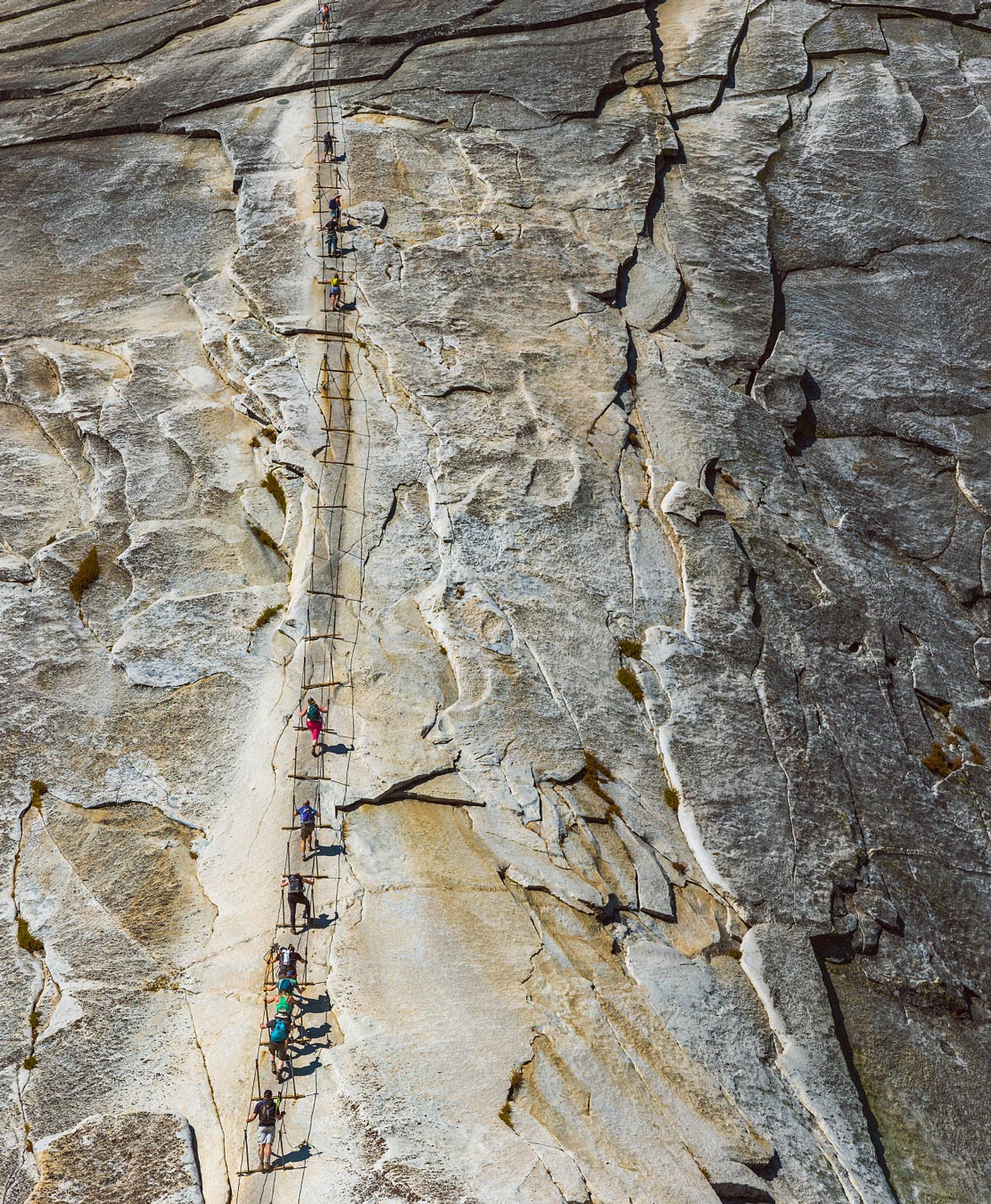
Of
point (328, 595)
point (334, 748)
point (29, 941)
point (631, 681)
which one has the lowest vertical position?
point (29, 941)

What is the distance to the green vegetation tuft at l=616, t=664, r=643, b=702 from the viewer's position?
2108 cm

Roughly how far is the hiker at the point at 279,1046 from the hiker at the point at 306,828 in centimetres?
294

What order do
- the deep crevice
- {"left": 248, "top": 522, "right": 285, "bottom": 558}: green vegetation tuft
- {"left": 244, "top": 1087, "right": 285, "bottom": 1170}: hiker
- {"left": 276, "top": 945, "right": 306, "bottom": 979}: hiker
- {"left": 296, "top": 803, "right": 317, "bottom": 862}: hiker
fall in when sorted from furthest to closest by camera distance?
{"left": 248, "top": 522, "right": 285, "bottom": 558}: green vegetation tuft, {"left": 296, "top": 803, "right": 317, "bottom": 862}: hiker, the deep crevice, {"left": 276, "top": 945, "right": 306, "bottom": 979}: hiker, {"left": 244, "top": 1087, "right": 285, "bottom": 1170}: hiker

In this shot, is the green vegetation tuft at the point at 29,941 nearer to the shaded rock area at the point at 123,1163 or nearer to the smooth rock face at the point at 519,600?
the smooth rock face at the point at 519,600

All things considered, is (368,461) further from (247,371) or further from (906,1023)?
(906,1023)

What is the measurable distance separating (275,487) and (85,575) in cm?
436

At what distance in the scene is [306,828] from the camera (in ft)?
→ 58.8

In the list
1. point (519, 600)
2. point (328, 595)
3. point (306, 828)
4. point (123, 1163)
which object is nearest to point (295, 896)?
point (306, 828)

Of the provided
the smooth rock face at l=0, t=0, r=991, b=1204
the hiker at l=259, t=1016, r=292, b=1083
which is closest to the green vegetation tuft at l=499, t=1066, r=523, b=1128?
the smooth rock face at l=0, t=0, r=991, b=1204

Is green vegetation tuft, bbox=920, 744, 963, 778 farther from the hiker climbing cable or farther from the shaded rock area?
the hiker climbing cable

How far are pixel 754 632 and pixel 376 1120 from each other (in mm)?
11966

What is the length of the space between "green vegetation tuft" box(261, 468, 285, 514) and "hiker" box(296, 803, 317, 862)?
797cm

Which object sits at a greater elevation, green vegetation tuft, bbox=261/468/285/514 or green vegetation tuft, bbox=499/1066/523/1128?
green vegetation tuft, bbox=261/468/285/514

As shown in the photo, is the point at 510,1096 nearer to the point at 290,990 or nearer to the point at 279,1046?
the point at 279,1046
